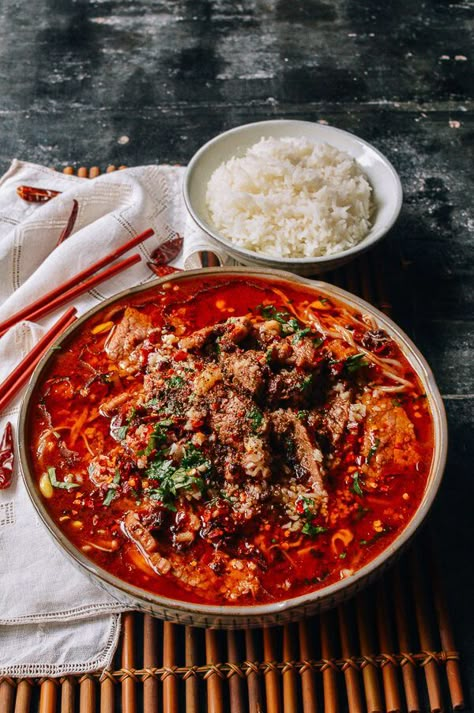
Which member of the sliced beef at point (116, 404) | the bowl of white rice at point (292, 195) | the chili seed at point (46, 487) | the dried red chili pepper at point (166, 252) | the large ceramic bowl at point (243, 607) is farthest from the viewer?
the dried red chili pepper at point (166, 252)

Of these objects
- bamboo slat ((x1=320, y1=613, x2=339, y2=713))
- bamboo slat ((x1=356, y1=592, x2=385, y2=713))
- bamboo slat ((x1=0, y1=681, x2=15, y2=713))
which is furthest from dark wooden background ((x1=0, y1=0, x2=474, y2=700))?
bamboo slat ((x1=0, y1=681, x2=15, y2=713))

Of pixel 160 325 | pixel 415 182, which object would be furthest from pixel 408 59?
pixel 160 325

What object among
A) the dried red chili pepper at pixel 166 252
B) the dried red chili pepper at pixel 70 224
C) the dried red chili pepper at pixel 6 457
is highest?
the dried red chili pepper at pixel 70 224

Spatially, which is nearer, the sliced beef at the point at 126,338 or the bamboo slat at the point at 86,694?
the bamboo slat at the point at 86,694

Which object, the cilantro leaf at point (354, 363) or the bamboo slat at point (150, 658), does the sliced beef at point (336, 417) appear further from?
the bamboo slat at point (150, 658)

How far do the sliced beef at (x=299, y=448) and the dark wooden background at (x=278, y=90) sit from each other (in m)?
1.30

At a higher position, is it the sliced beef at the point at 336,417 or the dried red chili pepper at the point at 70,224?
the dried red chili pepper at the point at 70,224

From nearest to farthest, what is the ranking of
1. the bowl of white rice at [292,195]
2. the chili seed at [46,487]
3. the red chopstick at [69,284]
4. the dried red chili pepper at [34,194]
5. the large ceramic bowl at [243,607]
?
1. the large ceramic bowl at [243,607]
2. the chili seed at [46,487]
3. the red chopstick at [69,284]
4. the bowl of white rice at [292,195]
5. the dried red chili pepper at [34,194]

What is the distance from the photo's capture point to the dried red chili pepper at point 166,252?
409cm

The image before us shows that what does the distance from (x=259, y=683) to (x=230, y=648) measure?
0.56 feet

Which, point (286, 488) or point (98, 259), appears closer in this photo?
point (286, 488)

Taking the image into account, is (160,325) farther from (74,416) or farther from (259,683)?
(259,683)

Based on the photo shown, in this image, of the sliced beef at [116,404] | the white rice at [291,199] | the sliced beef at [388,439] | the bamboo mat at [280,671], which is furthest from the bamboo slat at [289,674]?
the white rice at [291,199]

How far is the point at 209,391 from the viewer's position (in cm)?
292
